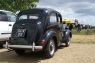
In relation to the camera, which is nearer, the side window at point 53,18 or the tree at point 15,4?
the side window at point 53,18

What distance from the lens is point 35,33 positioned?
10.8m

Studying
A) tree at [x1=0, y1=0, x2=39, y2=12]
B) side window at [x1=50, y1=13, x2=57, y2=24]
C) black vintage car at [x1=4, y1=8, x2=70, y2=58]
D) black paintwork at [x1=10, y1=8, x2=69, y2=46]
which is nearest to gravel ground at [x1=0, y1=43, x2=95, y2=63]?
black vintage car at [x1=4, y1=8, x2=70, y2=58]

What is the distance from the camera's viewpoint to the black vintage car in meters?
10.8

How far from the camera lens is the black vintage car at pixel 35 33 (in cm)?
1078

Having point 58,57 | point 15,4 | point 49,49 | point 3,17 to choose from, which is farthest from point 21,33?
point 15,4

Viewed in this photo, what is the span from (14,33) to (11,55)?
5.48ft

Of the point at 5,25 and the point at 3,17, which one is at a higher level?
the point at 3,17

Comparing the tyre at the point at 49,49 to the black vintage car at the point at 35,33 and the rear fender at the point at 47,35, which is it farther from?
the rear fender at the point at 47,35

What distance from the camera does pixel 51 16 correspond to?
12.0 metres

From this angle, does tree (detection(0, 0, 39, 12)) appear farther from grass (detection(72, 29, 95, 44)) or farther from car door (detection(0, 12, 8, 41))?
car door (detection(0, 12, 8, 41))

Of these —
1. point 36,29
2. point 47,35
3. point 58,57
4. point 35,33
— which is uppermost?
point 36,29

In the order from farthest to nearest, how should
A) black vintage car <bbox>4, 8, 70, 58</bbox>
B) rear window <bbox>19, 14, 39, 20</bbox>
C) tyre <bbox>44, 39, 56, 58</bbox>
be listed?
rear window <bbox>19, 14, 39, 20</bbox>
tyre <bbox>44, 39, 56, 58</bbox>
black vintage car <bbox>4, 8, 70, 58</bbox>

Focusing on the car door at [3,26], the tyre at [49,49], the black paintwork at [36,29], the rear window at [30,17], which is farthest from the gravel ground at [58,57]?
the rear window at [30,17]

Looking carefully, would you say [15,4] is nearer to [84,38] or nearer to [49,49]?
[84,38]
